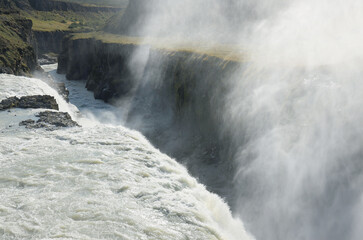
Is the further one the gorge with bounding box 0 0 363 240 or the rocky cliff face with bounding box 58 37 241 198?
the rocky cliff face with bounding box 58 37 241 198

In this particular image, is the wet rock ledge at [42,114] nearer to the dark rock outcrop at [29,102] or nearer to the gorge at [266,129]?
the dark rock outcrop at [29,102]

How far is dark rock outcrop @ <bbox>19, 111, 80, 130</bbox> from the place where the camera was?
16125mm

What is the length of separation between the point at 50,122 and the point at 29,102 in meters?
3.54

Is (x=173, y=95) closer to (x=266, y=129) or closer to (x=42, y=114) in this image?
(x=266, y=129)

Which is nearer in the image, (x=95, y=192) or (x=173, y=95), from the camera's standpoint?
(x=95, y=192)

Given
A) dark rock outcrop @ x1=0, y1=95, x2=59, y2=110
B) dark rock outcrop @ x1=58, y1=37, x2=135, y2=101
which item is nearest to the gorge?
dark rock outcrop @ x1=0, y1=95, x2=59, y2=110

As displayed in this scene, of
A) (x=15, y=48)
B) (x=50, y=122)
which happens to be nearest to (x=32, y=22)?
(x=15, y=48)

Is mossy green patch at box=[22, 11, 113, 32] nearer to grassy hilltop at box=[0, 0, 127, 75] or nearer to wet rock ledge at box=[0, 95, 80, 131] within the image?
grassy hilltop at box=[0, 0, 127, 75]

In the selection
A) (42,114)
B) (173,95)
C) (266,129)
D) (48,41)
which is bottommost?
(42,114)

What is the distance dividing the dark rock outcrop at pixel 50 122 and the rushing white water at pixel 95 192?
0.53 metres

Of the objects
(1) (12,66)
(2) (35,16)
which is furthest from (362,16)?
(2) (35,16)

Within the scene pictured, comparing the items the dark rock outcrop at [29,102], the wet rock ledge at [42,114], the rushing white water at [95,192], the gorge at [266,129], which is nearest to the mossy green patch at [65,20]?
the gorge at [266,129]

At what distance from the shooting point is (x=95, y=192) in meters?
10.7

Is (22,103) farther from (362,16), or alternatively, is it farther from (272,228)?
(362,16)
